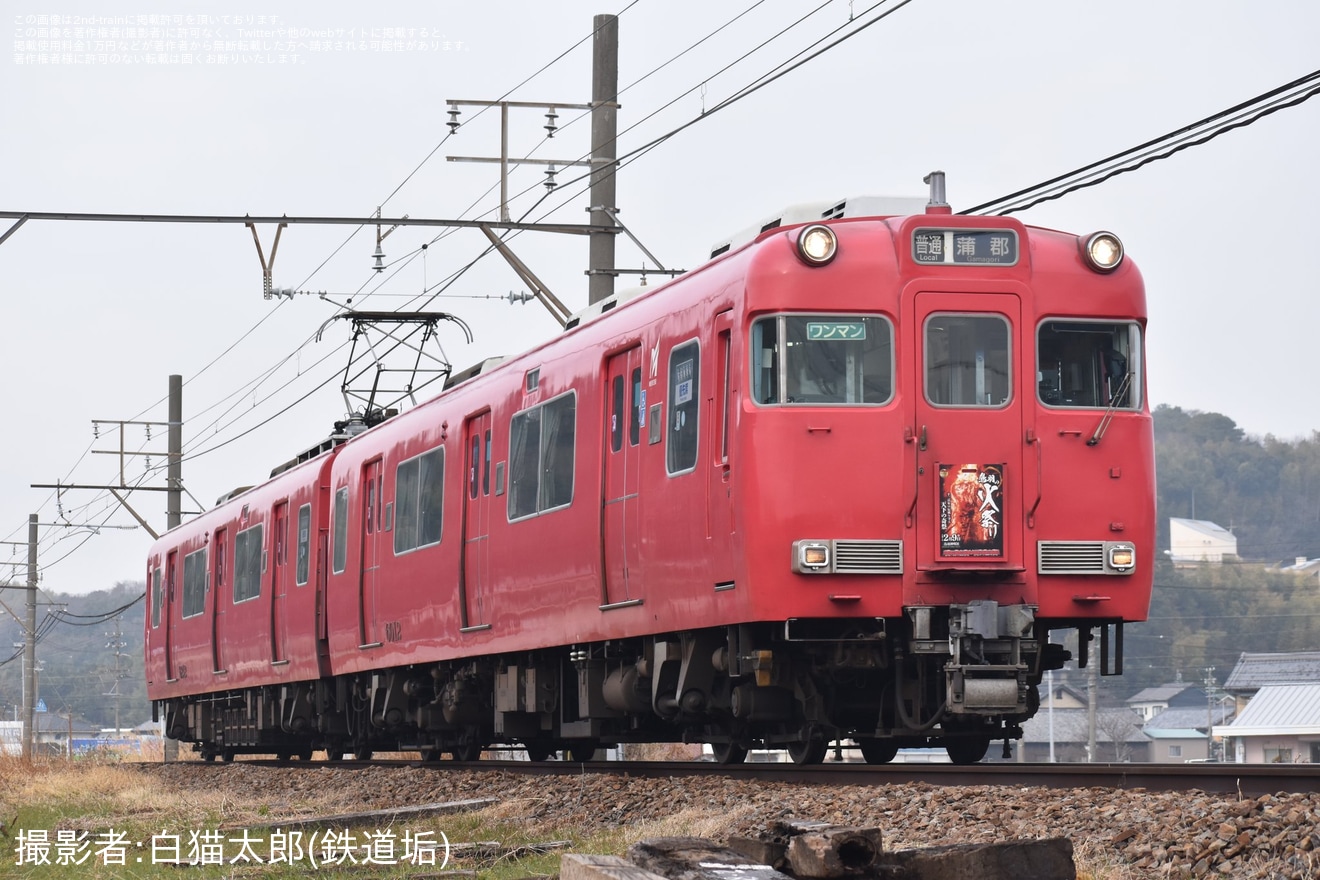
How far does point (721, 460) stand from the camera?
10.9 m

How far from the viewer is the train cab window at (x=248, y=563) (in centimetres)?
2278

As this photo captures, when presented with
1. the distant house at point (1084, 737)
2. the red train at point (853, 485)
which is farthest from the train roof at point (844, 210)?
the distant house at point (1084, 737)

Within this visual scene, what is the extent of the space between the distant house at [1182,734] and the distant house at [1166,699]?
317 cm

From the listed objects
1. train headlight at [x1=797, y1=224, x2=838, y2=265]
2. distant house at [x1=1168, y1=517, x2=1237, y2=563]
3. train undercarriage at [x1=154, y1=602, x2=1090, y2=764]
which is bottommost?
train undercarriage at [x1=154, y1=602, x2=1090, y2=764]

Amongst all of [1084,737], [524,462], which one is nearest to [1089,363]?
[524,462]

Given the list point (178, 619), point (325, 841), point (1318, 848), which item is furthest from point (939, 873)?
point (178, 619)

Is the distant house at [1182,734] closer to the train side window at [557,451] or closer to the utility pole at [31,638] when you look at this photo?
the utility pole at [31,638]

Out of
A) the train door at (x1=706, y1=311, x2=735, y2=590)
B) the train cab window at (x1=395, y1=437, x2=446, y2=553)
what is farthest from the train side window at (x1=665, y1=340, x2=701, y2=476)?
the train cab window at (x1=395, y1=437, x2=446, y2=553)

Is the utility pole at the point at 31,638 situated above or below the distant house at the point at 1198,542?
below

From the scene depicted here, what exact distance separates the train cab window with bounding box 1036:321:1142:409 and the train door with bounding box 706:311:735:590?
5.83ft

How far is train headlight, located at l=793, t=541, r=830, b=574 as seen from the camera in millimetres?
10445

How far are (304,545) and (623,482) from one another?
29.7 feet

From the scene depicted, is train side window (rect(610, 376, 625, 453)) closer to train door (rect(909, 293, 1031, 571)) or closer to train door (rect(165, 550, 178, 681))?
train door (rect(909, 293, 1031, 571))

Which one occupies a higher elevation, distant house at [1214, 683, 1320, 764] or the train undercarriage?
the train undercarriage
